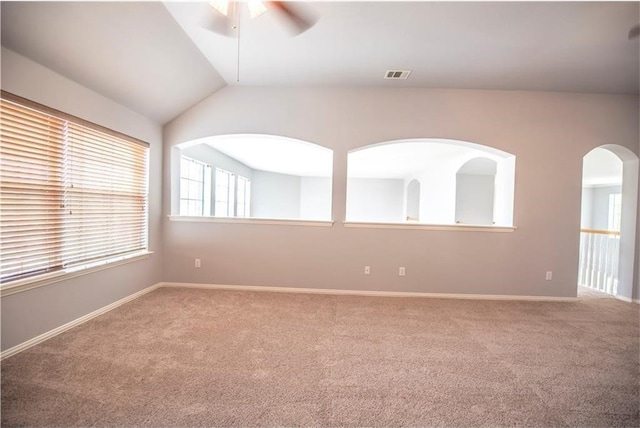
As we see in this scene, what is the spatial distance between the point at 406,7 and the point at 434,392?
9.51 ft

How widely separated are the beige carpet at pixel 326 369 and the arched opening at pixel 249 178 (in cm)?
201

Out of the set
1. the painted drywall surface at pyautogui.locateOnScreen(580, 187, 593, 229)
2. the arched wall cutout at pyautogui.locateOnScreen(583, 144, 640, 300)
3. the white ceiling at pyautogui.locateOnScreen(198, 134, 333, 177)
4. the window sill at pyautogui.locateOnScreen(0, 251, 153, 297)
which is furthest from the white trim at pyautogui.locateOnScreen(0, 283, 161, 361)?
the painted drywall surface at pyautogui.locateOnScreen(580, 187, 593, 229)

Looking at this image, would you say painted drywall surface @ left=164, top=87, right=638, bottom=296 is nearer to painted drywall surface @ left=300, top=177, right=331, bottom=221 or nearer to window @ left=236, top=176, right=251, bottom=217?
window @ left=236, top=176, right=251, bottom=217

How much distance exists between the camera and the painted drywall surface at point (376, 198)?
34.0 ft

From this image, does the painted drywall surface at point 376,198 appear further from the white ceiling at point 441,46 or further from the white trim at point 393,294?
the white ceiling at point 441,46

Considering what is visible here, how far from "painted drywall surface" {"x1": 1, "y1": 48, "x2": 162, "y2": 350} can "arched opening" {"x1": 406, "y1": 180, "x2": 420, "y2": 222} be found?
26.3 ft

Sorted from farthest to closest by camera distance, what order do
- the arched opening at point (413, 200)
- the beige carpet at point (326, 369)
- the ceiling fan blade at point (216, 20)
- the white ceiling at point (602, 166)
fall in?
the arched opening at point (413, 200)
the white ceiling at point (602, 166)
the ceiling fan blade at point (216, 20)
the beige carpet at point (326, 369)

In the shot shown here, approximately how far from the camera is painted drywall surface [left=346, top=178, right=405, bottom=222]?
34.0 feet

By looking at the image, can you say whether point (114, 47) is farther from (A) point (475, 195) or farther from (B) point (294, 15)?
(A) point (475, 195)

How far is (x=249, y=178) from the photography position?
8961 millimetres

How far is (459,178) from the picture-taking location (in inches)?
246

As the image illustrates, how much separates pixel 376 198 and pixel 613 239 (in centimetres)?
669

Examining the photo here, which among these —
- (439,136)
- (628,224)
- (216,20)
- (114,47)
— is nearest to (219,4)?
(216,20)

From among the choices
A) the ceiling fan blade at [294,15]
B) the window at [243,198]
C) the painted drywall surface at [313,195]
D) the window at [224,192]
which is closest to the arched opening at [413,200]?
the painted drywall surface at [313,195]
